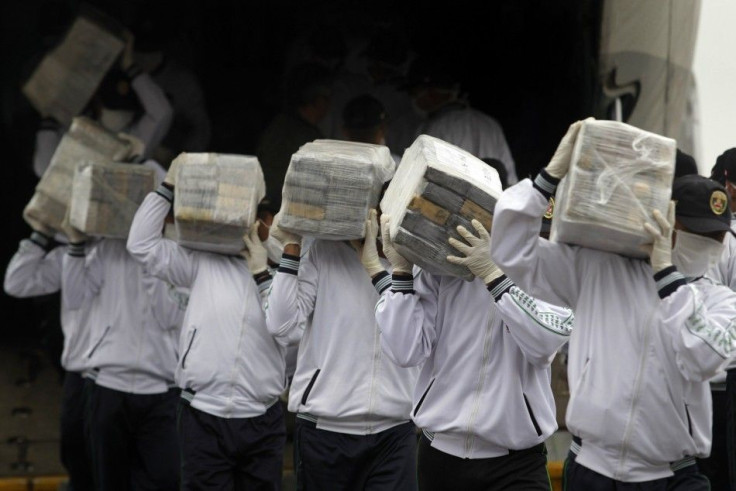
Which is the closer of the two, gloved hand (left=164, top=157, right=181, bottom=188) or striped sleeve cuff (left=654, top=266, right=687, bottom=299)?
striped sleeve cuff (left=654, top=266, right=687, bottom=299)

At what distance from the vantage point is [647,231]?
4.32 meters

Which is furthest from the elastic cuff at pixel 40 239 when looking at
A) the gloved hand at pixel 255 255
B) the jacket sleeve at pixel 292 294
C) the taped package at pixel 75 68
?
the jacket sleeve at pixel 292 294

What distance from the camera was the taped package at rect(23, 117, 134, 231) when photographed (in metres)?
7.79

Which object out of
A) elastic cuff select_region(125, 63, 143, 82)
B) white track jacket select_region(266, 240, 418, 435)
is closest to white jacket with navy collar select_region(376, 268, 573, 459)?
white track jacket select_region(266, 240, 418, 435)

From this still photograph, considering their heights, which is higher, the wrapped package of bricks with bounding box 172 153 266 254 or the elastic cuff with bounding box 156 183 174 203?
the wrapped package of bricks with bounding box 172 153 266 254

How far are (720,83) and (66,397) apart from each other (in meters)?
4.10

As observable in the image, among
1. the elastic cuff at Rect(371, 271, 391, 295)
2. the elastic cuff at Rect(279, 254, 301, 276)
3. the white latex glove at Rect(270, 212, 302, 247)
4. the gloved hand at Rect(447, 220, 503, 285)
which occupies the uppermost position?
the gloved hand at Rect(447, 220, 503, 285)

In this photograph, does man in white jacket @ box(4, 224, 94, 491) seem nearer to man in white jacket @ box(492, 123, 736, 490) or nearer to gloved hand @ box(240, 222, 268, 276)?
gloved hand @ box(240, 222, 268, 276)

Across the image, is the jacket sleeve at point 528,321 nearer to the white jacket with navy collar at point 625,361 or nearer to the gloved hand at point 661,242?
the white jacket with navy collar at point 625,361

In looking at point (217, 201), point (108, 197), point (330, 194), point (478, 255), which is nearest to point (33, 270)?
point (108, 197)

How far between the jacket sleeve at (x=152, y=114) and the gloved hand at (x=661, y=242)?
4987 mm

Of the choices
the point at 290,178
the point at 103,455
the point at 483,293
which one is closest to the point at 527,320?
the point at 483,293

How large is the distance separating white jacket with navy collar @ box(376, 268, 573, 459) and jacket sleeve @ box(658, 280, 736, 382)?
1.80ft

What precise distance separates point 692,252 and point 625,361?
448mm
